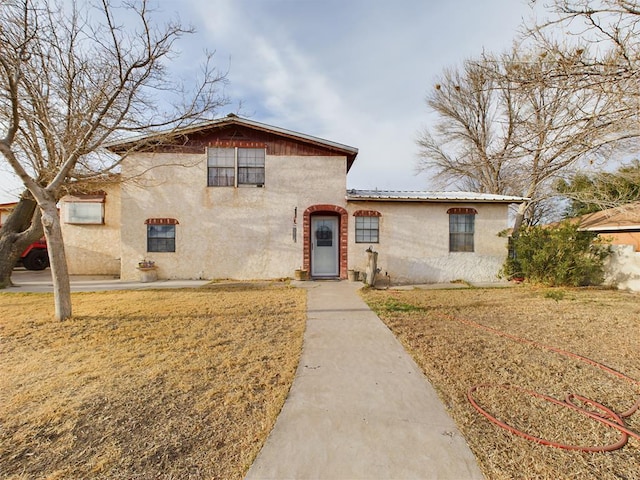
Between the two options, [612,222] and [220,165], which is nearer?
[220,165]

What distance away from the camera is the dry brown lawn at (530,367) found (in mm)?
2092

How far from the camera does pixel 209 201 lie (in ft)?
33.9

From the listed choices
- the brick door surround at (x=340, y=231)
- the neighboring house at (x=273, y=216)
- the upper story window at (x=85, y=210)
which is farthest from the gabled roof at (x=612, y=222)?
the upper story window at (x=85, y=210)

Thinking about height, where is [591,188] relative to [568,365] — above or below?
above

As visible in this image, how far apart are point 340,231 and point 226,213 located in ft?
13.7

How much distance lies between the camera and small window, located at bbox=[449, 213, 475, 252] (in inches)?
416

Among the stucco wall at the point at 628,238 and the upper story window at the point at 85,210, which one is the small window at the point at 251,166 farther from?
the stucco wall at the point at 628,238

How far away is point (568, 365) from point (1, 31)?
33.2ft

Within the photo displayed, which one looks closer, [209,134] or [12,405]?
[12,405]

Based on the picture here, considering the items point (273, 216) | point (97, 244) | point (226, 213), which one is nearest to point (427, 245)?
point (273, 216)

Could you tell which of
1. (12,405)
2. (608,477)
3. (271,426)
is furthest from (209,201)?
(608,477)

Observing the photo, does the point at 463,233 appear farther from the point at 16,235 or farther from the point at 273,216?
the point at 16,235

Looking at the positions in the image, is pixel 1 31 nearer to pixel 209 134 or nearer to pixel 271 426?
pixel 209 134

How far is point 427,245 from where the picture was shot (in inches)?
412
